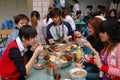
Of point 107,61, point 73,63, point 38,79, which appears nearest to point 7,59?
point 38,79

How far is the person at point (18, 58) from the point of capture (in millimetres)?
2039

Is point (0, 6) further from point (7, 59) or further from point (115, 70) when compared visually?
A: point (115, 70)

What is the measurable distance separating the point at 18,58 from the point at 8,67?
19 centimetres

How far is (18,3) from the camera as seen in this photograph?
7.92 m

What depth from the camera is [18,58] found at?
6.64 feet

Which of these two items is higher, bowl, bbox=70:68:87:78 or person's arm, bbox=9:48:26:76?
person's arm, bbox=9:48:26:76

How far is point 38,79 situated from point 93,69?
92 cm

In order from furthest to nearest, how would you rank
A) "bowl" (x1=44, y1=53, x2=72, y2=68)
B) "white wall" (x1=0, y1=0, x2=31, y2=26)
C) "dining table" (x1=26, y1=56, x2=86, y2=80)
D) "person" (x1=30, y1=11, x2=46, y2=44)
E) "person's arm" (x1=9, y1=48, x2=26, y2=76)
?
"white wall" (x1=0, y1=0, x2=31, y2=26)
"person" (x1=30, y1=11, x2=46, y2=44)
"bowl" (x1=44, y1=53, x2=72, y2=68)
"dining table" (x1=26, y1=56, x2=86, y2=80)
"person's arm" (x1=9, y1=48, x2=26, y2=76)

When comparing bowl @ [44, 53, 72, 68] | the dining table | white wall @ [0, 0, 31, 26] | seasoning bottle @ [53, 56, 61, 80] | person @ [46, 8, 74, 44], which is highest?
white wall @ [0, 0, 31, 26]

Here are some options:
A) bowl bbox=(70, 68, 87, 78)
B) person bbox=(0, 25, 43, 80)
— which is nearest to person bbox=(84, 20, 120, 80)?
bowl bbox=(70, 68, 87, 78)

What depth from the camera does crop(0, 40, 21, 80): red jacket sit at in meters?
2.10

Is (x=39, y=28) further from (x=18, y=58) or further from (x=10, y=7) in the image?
(x=10, y=7)

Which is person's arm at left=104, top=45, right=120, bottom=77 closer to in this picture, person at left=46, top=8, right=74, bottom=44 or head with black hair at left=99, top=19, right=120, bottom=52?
head with black hair at left=99, top=19, right=120, bottom=52

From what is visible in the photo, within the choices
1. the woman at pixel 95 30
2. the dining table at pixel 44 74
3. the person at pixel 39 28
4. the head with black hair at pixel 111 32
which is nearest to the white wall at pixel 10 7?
the person at pixel 39 28
